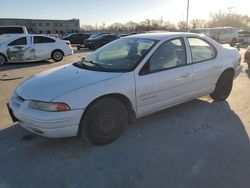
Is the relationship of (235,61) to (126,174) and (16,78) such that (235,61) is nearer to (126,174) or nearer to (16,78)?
(126,174)

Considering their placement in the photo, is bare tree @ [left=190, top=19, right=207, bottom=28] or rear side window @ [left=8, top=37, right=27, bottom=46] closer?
rear side window @ [left=8, top=37, right=27, bottom=46]

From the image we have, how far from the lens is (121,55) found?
4629 millimetres

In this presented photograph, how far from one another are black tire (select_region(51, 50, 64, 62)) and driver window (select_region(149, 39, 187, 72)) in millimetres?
10711

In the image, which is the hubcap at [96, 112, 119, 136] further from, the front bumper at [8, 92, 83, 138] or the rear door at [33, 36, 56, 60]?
the rear door at [33, 36, 56, 60]

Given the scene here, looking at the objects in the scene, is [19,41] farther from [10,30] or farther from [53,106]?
[53,106]

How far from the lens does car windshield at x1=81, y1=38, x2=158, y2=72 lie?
13.8ft

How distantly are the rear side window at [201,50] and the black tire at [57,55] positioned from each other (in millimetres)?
10570

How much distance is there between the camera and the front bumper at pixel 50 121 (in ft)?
11.3

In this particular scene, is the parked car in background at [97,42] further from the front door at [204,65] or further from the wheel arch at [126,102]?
the wheel arch at [126,102]

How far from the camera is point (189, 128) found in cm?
443

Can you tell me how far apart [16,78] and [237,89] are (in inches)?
283

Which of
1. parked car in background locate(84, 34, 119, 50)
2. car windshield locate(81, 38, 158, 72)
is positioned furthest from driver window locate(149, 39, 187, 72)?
parked car in background locate(84, 34, 119, 50)

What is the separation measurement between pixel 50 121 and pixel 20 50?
1084 cm

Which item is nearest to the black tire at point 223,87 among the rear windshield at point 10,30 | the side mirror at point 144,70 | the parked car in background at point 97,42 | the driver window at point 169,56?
the driver window at point 169,56
